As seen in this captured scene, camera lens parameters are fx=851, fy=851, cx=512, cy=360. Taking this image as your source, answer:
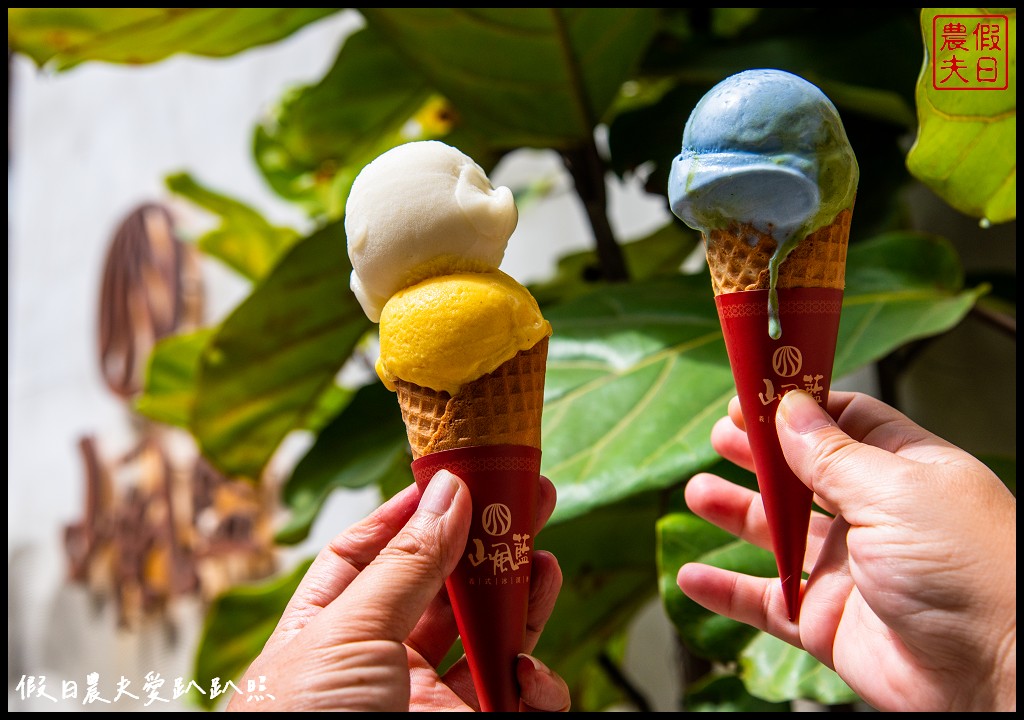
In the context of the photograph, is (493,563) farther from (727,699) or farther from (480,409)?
(727,699)

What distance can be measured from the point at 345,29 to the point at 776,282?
1.64m

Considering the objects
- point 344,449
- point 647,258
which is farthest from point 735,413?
point 647,258

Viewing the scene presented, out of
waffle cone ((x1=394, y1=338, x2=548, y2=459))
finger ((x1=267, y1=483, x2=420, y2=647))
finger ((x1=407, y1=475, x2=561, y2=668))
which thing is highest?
waffle cone ((x1=394, y1=338, x2=548, y2=459))

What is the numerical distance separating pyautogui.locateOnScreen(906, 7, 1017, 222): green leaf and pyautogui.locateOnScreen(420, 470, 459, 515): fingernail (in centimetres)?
38

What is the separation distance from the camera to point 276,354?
0.92 m

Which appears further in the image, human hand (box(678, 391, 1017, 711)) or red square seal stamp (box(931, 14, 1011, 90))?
red square seal stamp (box(931, 14, 1011, 90))

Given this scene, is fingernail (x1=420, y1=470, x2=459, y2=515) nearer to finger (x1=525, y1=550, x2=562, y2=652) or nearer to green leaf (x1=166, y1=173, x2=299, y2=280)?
finger (x1=525, y1=550, x2=562, y2=652)

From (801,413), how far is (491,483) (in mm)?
177

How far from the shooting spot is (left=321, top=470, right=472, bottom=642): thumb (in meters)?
0.44

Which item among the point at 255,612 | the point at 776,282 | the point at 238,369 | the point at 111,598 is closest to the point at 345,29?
the point at 238,369

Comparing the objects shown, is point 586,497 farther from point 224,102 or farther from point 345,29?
point 224,102

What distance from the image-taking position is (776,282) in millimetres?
469

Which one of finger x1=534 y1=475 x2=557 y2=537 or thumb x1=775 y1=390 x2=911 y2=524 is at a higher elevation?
thumb x1=775 y1=390 x2=911 y2=524

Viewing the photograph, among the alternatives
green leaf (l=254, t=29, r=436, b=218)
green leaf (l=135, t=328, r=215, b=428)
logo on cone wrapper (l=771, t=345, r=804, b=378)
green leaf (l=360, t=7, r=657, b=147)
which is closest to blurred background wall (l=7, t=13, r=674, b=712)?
green leaf (l=135, t=328, r=215, b=428)
